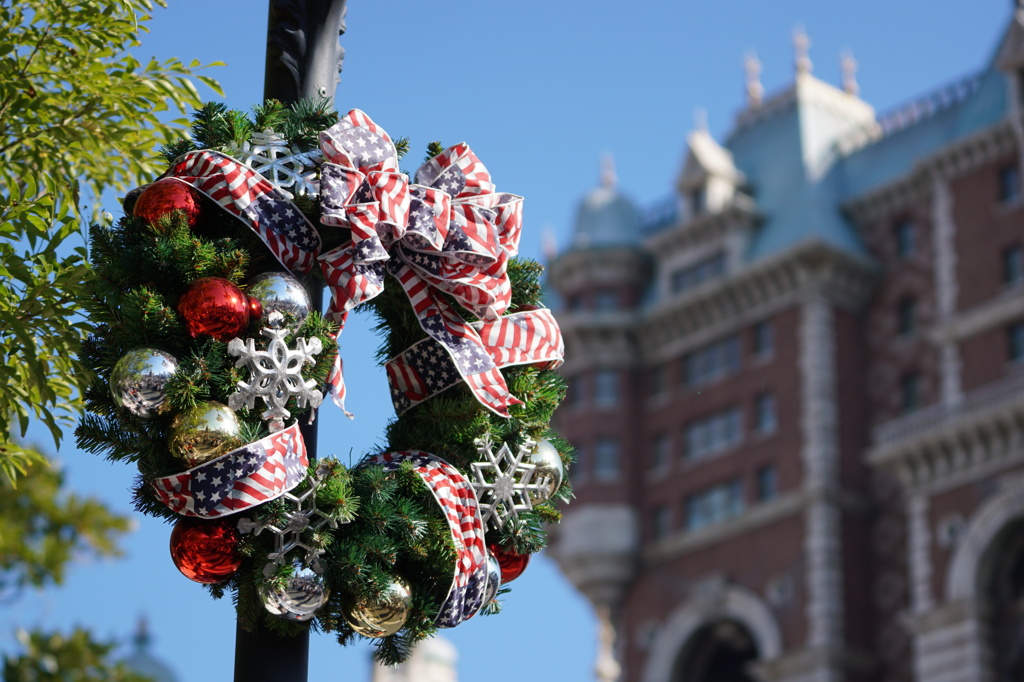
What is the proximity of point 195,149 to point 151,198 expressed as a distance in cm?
48

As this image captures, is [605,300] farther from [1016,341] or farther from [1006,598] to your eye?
[1006,598]

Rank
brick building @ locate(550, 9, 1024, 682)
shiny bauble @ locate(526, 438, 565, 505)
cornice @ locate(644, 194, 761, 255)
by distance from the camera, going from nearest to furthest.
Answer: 1. shiny bauble @ locate(526, 438, 565, 505)
2. brick building @ locate(550, 9, 1024, 682)
3. cornice @ locate(644, 194, 761, 255)

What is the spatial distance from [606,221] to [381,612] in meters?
63.0

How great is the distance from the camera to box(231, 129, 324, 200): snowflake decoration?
Answer: 24.9 ft

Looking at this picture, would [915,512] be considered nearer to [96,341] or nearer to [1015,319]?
[1015,319]

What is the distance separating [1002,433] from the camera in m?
52.8

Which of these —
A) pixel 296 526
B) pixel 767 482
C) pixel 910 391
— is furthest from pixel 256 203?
pixel 910 391

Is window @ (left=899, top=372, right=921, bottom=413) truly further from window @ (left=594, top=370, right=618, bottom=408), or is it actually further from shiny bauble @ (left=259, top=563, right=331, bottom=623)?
shiny bauble @ (left=259, top=563, right=331, bottom=623)

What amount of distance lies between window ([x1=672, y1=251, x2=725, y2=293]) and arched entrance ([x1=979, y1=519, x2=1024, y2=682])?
1706cm

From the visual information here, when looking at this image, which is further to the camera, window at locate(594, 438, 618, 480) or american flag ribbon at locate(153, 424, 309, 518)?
window at locate(594, 438, 618, 480)

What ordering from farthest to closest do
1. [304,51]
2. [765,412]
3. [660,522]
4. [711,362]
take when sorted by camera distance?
[711,362], [660,522], [765,412], [304,51]

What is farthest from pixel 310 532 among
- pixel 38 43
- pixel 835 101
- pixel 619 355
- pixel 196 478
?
pixel 835 101

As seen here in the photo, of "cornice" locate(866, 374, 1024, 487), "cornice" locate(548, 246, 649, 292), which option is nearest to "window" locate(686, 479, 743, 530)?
"cornice" locate(866, 374, 1024, 487)

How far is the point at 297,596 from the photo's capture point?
22.8 feet
